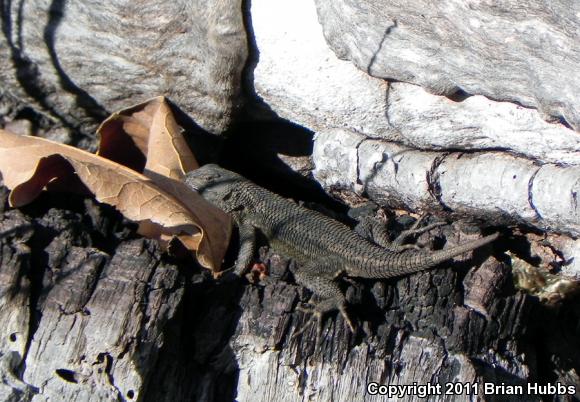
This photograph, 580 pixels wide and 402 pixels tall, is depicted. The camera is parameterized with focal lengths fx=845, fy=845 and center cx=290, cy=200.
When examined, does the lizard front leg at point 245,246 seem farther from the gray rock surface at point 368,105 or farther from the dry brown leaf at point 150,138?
the gray rock surface at point 368,105

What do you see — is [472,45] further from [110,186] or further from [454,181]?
[110,186]

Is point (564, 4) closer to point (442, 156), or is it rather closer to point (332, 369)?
point (442, 156)

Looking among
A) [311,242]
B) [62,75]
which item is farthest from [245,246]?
[62,75]

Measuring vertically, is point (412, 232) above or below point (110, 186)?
below

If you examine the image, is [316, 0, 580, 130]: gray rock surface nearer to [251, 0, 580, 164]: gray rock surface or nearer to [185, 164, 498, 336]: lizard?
[251, 0, 580, 164]: gray rock surface

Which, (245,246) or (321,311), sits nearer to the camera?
(321,311)

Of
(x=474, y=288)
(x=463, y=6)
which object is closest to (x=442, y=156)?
(x=474, y=288)

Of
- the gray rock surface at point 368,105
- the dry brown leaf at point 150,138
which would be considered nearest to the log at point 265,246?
the gray rock surface at point 368,105
